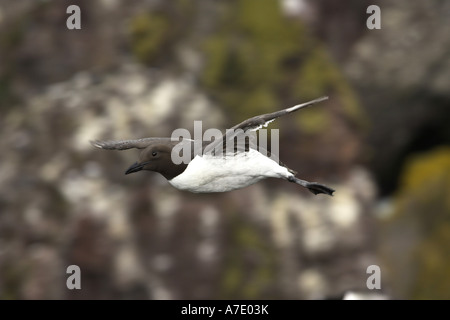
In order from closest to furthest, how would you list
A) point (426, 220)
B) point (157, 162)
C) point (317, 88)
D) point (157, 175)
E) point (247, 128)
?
1. point (247, 128)
2. point (157, 162)
3. point (157, 175)
4. point (317, 88)
5. point (426, 220)

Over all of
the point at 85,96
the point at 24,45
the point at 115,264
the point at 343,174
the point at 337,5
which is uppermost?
the point at 337,5

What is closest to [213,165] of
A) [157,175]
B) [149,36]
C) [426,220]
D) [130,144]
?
[130,144]

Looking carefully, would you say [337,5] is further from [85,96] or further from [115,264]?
[115,264]

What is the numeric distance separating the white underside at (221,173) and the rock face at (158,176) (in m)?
7.41

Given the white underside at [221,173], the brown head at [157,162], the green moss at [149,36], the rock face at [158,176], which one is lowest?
the white underside at [221,173]

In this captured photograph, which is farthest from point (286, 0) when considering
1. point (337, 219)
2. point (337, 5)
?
point (337, 219)

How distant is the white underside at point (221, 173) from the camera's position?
8898 mm

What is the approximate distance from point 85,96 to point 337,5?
22.4ft

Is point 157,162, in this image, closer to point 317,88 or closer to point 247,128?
point 247,128

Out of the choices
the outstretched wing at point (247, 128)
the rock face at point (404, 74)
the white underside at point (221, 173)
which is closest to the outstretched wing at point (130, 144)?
the white underside at point (221, 173)

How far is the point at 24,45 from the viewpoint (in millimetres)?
18016

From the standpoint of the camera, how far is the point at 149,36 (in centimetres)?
1778

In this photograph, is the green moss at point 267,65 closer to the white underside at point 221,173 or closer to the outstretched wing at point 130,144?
the outstretched wing at point 130,144

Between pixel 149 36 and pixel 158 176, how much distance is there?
2959 millimetres
